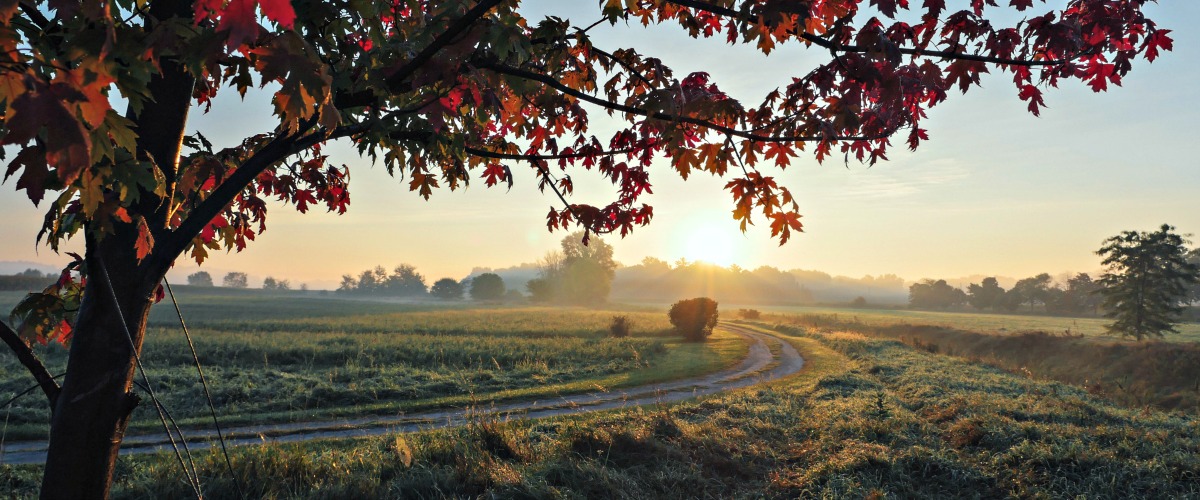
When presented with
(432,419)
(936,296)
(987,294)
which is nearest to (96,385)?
(432,419)

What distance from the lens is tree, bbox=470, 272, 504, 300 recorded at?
12331 centimetres

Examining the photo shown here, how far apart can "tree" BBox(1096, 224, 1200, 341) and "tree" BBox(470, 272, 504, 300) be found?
334 feet

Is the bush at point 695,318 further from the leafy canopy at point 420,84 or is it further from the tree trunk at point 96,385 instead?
the tree trunk at point 96,385

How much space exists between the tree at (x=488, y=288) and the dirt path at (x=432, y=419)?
106 metres

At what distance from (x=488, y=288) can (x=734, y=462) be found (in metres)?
120

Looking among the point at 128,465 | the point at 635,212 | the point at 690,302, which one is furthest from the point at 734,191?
the point at 690,302

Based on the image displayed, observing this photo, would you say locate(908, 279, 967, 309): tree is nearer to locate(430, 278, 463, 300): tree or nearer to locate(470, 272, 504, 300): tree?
locate(470, 272, 504, 300): tree

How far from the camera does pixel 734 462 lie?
7.01 meters

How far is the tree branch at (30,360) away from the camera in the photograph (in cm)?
319

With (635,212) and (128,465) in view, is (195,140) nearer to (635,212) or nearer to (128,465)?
(635,212)

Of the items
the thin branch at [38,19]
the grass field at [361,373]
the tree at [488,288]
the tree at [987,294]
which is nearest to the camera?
the thin branch at [38,19]

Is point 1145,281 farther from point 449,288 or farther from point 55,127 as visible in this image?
point 449,288

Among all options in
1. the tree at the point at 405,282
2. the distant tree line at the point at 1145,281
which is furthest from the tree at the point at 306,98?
the tree at the point at 405,282

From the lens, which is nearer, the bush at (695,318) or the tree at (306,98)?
the tree at (306,98)
